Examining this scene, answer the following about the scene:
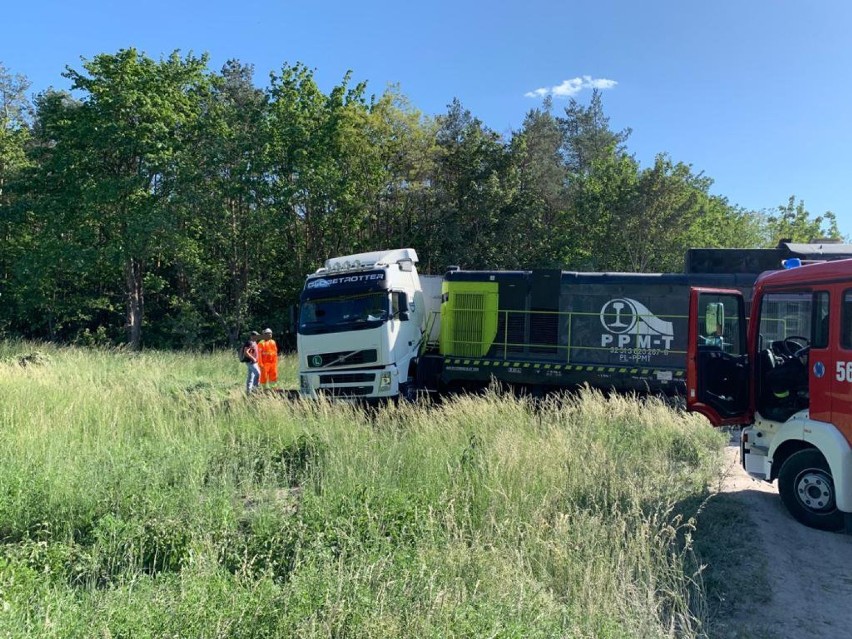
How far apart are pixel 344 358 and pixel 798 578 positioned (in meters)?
9.15

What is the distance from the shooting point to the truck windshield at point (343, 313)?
12.6m

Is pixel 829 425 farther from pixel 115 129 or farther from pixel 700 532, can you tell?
pixel 115 129

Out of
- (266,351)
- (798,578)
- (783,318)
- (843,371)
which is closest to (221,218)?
(266,351)

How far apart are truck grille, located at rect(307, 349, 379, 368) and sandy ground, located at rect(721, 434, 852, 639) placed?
7.24 m

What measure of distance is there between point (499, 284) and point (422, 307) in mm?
2012

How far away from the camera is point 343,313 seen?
42.4 feet

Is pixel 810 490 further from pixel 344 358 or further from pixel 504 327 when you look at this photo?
pixel 344 358

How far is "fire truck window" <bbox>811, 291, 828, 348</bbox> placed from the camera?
6078 mm

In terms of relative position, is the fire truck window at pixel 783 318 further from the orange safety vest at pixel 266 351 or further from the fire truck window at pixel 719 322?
the orange safety vest at pixel 266 351

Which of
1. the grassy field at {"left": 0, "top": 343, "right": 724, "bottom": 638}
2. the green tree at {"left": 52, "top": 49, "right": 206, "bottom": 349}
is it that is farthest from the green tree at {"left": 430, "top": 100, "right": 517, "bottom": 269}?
the grassy field at {"left": 0, "top": 343, "right": 724, "bottom": 638}

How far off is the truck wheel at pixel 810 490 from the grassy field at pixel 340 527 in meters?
0.89

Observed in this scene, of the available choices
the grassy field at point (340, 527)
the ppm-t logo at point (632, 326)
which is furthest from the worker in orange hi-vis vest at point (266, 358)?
the ppm-t logo at point (632, 326)

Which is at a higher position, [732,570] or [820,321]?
[820,321]

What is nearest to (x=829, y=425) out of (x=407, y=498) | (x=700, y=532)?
(x=700, y=532)
